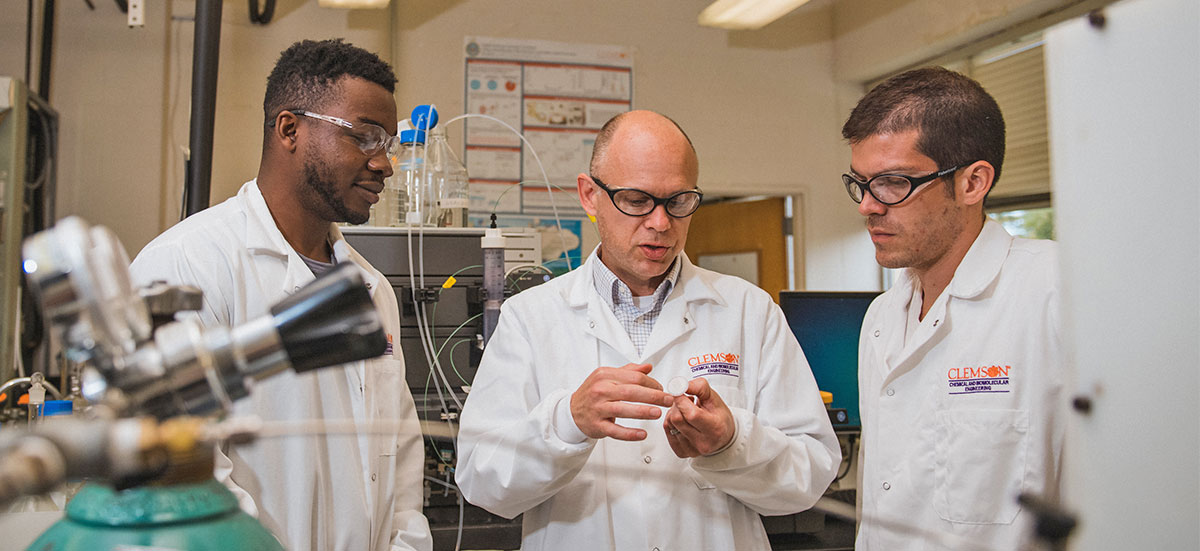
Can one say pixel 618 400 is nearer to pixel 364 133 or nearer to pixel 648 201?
pixel 648 201

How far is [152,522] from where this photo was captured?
390mm

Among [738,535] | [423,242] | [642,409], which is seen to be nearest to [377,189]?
[423,242]

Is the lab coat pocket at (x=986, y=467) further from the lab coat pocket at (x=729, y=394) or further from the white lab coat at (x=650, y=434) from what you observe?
the lab coat pocket at (x=729, y=394)

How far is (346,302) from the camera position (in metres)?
0.40

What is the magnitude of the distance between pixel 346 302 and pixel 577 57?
13.7ft

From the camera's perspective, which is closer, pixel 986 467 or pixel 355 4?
pixel 986 467

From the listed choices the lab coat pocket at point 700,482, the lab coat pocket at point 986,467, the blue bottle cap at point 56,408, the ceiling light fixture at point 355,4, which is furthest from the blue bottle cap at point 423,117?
the ceiling light fixture at point 355,4

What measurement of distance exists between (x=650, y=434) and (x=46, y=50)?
11.6 ft

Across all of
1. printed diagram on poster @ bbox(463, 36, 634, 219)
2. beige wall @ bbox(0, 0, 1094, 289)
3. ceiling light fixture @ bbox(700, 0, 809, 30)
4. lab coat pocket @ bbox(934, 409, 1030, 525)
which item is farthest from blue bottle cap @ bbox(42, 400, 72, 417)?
ceiling light fixture @ bbox(700, 0, 809, 30)

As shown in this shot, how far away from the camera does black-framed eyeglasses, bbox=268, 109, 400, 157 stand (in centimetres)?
140

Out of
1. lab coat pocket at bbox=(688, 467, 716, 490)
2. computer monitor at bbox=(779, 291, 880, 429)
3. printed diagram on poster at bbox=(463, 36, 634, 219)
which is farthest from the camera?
printed diagram on poster at bbox=(463, 36, 634, 219)

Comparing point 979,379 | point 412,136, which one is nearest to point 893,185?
point 979,379

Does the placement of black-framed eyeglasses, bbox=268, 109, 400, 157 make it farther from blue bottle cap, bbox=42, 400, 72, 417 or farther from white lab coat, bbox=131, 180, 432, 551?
blue bottle cap, bbox=42, 400, 72, 417

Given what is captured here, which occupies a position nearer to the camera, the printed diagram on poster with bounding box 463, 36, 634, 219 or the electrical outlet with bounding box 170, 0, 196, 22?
the electrical outlet with bounding box 170, 0, 196, 22
